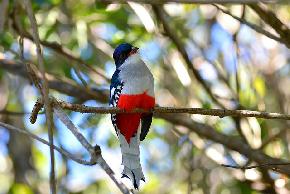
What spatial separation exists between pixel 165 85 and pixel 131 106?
92.7 inches

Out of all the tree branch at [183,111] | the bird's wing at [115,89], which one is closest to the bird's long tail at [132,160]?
the bird's wing at [115,89]

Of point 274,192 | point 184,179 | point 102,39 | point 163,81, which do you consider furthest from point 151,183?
point 274,192

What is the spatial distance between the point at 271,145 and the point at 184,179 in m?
0.98

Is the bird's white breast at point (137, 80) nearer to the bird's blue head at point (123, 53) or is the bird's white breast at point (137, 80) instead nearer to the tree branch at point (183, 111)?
the bird's blue head at point (123, 53)

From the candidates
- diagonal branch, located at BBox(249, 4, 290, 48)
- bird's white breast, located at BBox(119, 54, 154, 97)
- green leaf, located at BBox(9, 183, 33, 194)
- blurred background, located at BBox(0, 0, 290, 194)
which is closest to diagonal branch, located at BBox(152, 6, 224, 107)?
blurred background, located at BBox(0, 0, 290, 194)

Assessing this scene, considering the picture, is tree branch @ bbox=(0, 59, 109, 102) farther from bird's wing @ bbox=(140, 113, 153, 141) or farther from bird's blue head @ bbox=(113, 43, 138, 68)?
bird's wing @ bbox=(140, 113, 153, 141)

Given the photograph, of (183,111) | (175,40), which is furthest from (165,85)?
(183,111)

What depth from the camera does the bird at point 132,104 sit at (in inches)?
124

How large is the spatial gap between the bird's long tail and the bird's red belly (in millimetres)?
35

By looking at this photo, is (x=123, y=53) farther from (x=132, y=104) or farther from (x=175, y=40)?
(x=175, y=40)

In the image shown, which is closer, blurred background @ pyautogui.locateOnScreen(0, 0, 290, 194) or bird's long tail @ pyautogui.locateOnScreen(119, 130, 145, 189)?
bird's long tail @ pyautogui.locateOnScreen(119, 130, 145, 189)

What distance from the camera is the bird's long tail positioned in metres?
3.10

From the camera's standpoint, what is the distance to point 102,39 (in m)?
5.56

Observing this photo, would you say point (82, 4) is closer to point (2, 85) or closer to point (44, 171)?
point (2, 85)
